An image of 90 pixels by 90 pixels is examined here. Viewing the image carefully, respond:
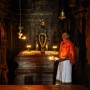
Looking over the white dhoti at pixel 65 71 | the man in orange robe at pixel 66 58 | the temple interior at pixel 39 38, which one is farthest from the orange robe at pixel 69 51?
the temple interior at pixel 39 38

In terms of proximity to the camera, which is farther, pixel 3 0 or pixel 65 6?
pixel 65 6

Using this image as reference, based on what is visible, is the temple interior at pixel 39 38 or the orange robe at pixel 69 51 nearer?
the orange robe at pixel 69 51

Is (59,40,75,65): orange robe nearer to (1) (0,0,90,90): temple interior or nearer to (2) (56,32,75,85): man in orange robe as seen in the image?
(2) (56,32,75,85): man in orange robe

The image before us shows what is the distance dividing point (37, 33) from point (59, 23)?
3.84ft

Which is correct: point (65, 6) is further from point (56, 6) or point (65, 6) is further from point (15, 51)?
point (15, 51)

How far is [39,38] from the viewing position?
12.1m

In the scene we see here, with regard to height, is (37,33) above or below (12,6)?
below

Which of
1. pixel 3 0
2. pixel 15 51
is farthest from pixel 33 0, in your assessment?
pixel 3 0

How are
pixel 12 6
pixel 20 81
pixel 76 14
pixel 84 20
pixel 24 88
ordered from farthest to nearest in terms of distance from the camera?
1. pixel 12 6
2. pixel 20 81
3. pixel 76 14
4. pixel 84 20
5. pixel 24 88

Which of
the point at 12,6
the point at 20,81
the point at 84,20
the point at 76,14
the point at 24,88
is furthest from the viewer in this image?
the point at 12,6

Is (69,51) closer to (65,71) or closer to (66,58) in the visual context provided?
(66,58)

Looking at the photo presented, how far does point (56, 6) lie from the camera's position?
12594 millimetres

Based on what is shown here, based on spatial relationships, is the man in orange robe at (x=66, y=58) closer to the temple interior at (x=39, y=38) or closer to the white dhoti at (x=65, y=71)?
the white dhoti at (x=65, y=71)

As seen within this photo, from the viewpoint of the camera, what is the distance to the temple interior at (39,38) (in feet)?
29.0
